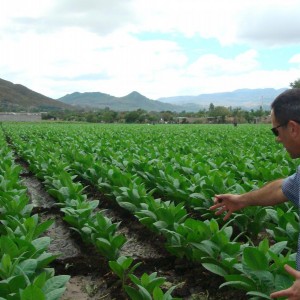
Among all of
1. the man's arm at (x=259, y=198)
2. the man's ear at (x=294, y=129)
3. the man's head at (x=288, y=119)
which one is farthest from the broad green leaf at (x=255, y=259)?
the man's ear at (x=294, y=129)

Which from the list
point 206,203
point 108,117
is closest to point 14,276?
point 206,203

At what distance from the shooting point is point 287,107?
7.96ft

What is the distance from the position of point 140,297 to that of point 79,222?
5.34 feet

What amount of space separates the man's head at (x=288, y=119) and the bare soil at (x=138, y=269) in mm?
1204

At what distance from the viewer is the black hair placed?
2.40 m

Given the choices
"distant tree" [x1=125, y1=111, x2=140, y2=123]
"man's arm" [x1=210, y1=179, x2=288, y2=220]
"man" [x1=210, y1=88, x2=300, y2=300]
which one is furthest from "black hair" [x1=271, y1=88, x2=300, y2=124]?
"distant tree" [x1=125, y1=111, x2=140, y2=123]

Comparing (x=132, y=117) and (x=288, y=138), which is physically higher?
(x=132, y=117)

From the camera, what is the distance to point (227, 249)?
321cm

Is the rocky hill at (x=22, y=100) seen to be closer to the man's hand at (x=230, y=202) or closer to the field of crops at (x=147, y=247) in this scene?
the field of crops at (x=147, y=247)

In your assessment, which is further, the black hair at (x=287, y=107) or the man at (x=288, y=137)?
the black hair at (x=287, y=107)

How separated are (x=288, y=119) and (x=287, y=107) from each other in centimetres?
7

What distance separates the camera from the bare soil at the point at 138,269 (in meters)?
3.25

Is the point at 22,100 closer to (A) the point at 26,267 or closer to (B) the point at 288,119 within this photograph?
(A) the point at 26,267

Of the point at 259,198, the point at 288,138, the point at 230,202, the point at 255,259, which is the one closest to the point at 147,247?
the point at 230,202
